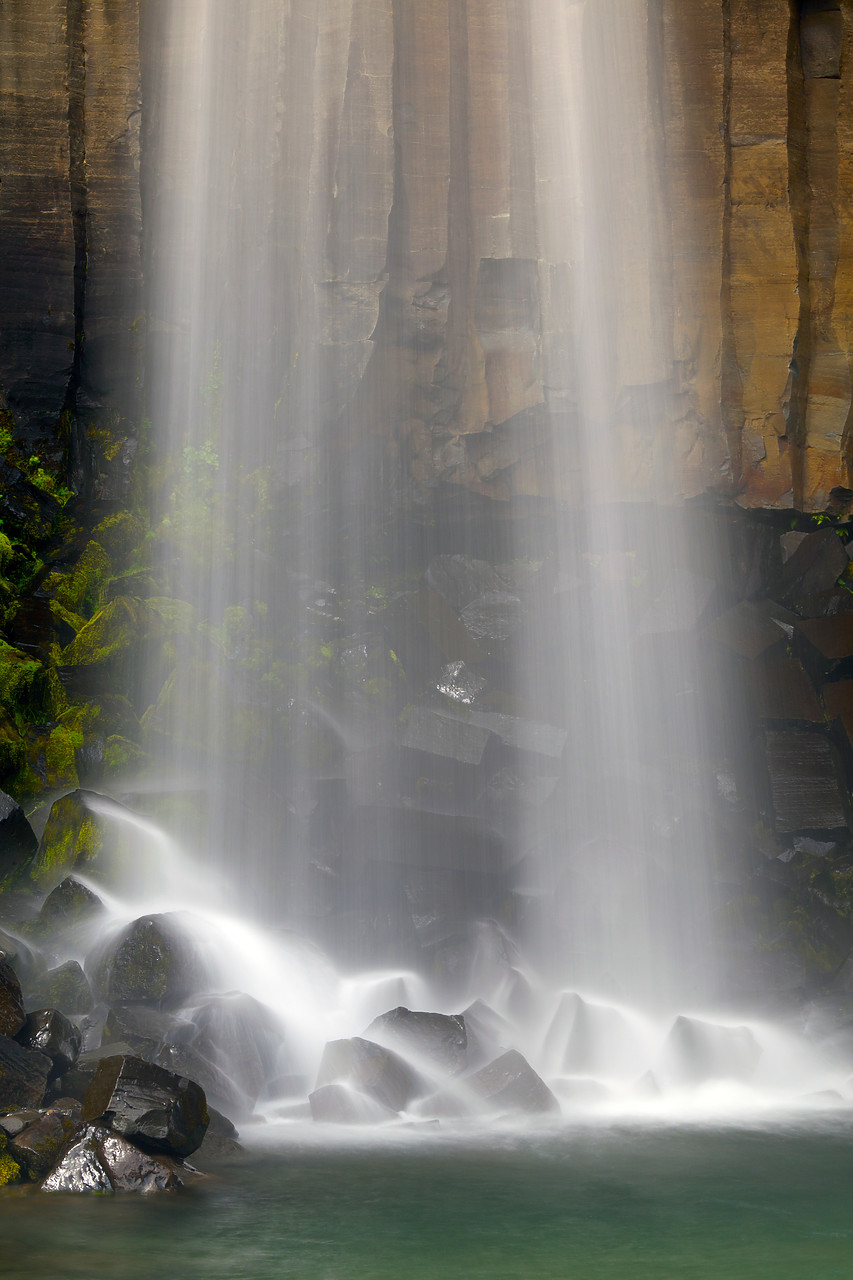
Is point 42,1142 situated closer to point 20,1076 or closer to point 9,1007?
point 20,1076

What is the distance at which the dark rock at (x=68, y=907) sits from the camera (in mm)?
10555

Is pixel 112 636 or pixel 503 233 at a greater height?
pixel 503 233

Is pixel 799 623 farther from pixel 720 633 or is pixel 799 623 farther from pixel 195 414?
pixel 195 414

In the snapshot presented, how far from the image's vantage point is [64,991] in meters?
9.66

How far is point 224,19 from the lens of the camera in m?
16.4

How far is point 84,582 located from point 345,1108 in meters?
8.79

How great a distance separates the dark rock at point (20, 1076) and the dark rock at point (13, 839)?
3370 mm

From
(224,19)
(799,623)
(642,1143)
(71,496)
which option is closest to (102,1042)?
(642,1143)

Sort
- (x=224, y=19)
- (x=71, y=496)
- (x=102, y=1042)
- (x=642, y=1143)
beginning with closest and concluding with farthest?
(x=642, y=1143) → (x=102, y=1042) → (x=71, y=496) → (x=224, y=19)

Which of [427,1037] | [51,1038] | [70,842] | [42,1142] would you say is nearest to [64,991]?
[51,1038]

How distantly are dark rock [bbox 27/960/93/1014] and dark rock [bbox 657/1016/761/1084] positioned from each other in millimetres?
5639

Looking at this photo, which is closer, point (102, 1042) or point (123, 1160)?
point (123, 1160)

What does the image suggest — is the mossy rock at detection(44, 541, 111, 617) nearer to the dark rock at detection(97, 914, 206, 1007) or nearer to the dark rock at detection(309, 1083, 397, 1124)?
the dark rock at detection(97, 914, 206, 1007)

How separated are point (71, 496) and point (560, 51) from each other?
32.6 ft
